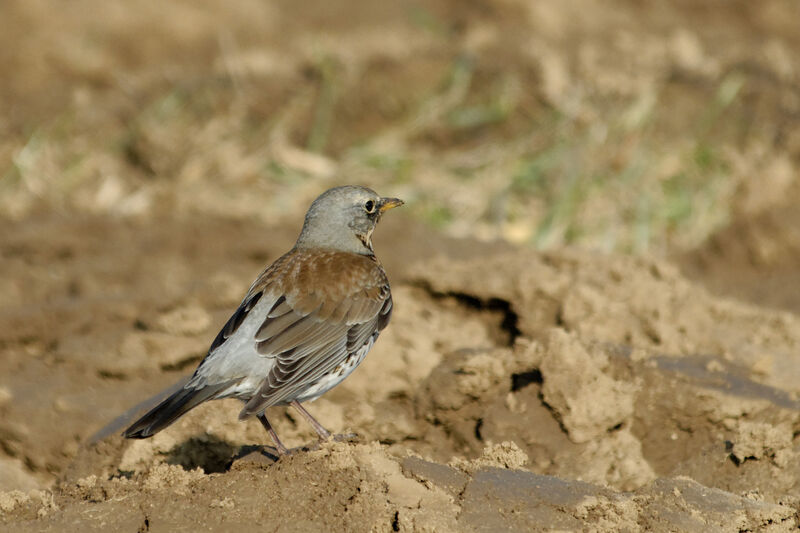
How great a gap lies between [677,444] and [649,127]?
6.51 m

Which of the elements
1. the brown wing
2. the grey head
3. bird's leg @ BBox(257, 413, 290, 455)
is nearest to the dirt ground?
bird's leg @ BBox(257, 413, 290, 455)

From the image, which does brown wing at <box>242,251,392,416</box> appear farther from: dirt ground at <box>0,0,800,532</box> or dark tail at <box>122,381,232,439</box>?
dirt ground at <box>0,0,800,532</box>

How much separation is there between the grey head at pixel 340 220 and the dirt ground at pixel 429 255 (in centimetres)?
69

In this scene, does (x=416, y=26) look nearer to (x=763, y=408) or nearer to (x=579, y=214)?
(x=579, y=214)

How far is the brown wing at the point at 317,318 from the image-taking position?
5.12m

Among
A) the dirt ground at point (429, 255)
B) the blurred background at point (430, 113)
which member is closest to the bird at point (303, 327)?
the dirt ground at point (429, 255)

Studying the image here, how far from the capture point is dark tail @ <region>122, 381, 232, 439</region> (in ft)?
14.8

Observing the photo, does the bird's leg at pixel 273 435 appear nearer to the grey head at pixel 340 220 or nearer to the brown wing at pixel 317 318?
the brown wing at pixel 317 318

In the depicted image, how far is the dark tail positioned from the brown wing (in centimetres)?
23

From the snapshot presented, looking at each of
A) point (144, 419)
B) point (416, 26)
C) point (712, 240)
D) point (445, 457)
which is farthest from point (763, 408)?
point (416, 26)

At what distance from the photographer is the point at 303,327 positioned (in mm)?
5410

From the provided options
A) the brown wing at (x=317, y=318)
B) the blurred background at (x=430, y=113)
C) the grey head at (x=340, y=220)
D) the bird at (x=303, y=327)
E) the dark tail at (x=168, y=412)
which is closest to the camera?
the dark tail at (x=168, y=412)

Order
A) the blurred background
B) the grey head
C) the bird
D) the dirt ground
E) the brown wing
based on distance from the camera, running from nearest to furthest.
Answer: the dirt ground, the bird, the brown wing, the grey head, the blurred background

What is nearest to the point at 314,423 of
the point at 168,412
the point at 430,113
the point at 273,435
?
the point at 273,435
